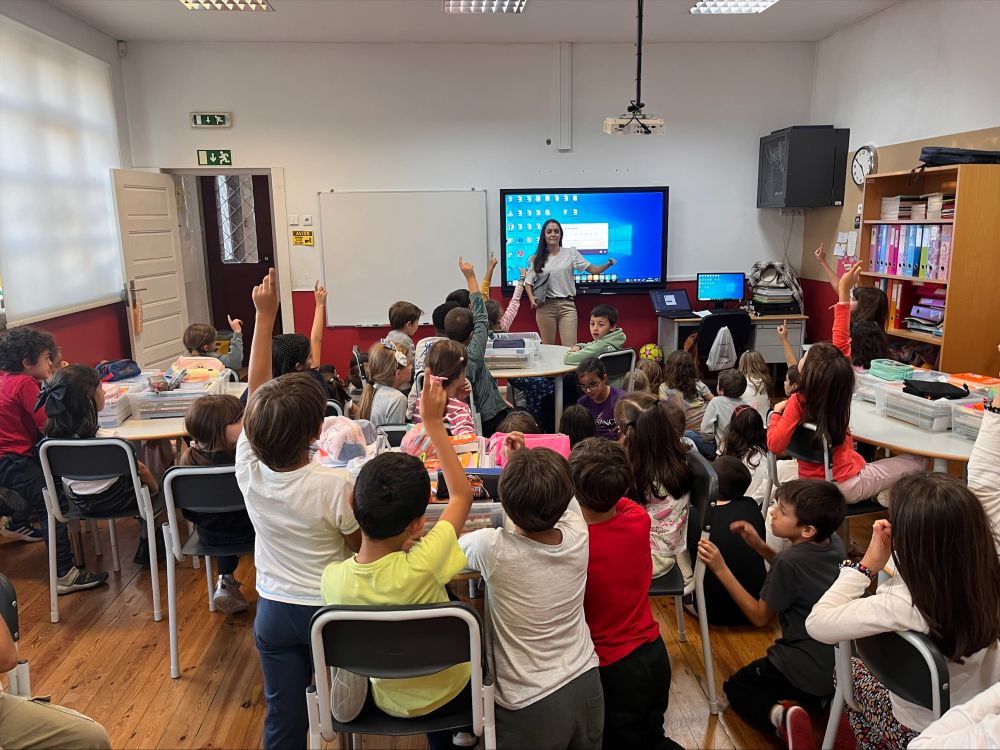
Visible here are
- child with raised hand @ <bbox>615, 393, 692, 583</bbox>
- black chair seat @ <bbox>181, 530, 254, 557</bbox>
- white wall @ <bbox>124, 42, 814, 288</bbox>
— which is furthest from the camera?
white wall @ <bbox>124, 42, 814, 288</bbox>

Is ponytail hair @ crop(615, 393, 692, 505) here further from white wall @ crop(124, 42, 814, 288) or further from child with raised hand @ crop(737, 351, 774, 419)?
white wall @ crop(124, 42, 814, 288)

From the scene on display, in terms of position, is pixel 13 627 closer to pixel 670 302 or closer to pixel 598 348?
pixel 598 348

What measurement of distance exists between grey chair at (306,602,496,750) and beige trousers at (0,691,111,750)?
573 millimetres

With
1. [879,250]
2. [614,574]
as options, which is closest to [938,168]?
[879,250]

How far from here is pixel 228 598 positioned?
10.2 feet

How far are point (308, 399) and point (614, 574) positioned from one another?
3.02 feet

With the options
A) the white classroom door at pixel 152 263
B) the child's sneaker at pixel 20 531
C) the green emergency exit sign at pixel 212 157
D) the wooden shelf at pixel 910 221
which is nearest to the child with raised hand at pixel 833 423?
the wooden shelf at pixel 910 221

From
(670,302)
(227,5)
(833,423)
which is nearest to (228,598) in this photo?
(833,423)

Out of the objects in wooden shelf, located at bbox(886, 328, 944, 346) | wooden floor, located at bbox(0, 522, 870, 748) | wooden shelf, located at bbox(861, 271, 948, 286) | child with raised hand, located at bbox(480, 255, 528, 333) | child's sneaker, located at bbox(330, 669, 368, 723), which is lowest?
wooden floor, located at bbox(0, 522, 870, 748)

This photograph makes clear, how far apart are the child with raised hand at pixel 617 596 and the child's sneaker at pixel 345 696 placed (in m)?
0.63

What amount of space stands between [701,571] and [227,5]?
5.36 m

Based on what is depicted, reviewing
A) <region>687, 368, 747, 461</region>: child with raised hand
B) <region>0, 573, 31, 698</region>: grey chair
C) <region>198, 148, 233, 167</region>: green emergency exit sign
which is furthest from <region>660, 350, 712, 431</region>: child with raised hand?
<region>198, 148, 233, 167</region>: green emergency exit sign

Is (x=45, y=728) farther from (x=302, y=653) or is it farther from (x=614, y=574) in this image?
(x=614, y=574)

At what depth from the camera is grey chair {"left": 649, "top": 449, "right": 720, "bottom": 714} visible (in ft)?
7.66
